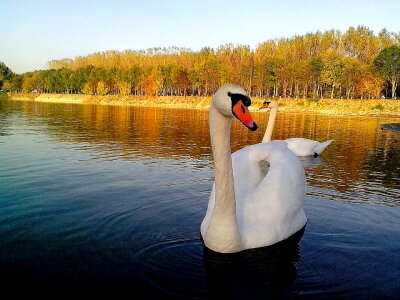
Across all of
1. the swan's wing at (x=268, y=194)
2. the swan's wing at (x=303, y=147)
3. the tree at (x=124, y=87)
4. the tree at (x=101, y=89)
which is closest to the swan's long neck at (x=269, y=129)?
the swan's wing at (x=303, y=147)

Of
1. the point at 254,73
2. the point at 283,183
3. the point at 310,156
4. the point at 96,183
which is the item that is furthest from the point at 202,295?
the point at 254,73

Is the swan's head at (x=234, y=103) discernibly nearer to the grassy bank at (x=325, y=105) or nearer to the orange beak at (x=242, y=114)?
the orange beak at (x=242, y=114)

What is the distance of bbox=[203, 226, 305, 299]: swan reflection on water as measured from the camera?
5.20 m

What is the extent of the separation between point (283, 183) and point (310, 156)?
38.6 ft

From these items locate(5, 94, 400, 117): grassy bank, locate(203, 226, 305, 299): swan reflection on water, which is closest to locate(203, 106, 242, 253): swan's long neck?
locate(203, 226, 305, 299): swan reflection on water

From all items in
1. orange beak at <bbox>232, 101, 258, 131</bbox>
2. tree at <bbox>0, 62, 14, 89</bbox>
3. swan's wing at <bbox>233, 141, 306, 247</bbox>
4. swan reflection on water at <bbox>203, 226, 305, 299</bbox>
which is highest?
tree at <bbox>0, 62, 14, 89</bbox>

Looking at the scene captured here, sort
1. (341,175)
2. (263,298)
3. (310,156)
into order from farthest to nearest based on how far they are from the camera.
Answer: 1. (310,156)
2. (341,175)
3. (263,298)

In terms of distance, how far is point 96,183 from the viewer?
1086 centimetres

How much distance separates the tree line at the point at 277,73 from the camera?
265 ft

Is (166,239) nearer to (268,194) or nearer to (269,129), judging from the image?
(268,194)

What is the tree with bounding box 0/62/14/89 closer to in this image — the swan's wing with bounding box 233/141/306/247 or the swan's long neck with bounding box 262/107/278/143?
the swan's long neck with bounding box 262/107/278/143

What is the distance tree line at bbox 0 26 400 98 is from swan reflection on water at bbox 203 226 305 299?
79534 mm

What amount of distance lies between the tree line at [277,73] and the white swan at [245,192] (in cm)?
7821

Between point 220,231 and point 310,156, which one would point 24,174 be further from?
point 310,156
